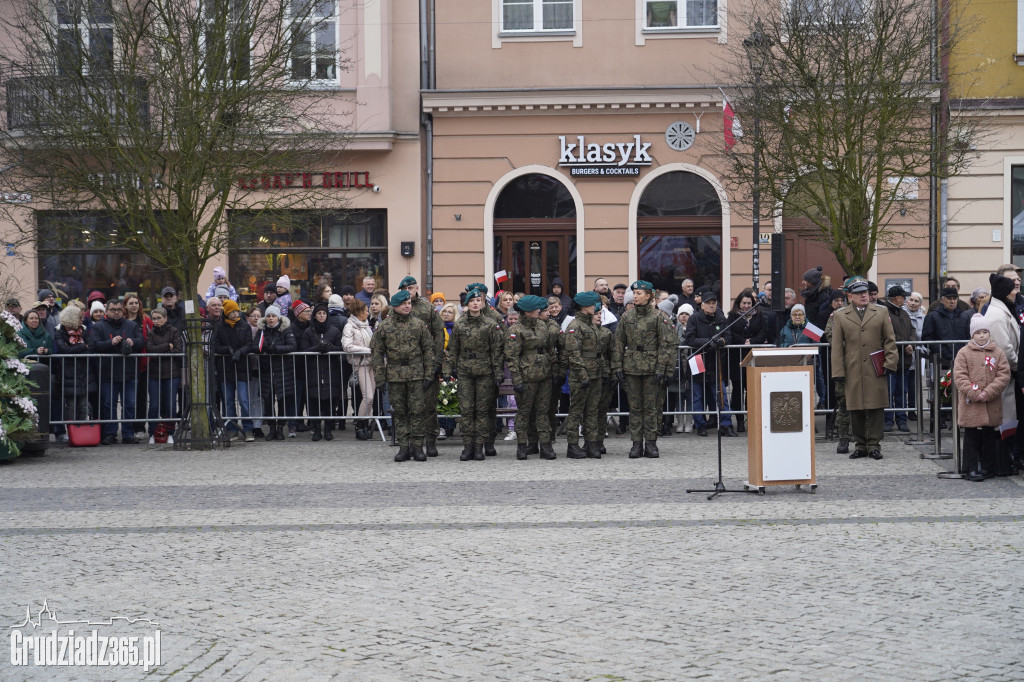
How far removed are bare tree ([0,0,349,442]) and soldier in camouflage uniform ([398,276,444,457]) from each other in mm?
2704

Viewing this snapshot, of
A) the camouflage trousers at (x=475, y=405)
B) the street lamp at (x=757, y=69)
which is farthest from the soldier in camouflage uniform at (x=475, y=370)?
the street lamp at (x=757, y=69)

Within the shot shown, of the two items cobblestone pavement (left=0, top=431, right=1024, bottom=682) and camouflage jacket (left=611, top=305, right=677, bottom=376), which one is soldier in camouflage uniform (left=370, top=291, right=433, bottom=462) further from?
camouflage jacket (left=611, top=305, right=677, bottom=376)

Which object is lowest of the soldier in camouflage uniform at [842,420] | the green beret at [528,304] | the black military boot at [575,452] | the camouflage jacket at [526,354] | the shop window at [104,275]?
the black military boot at [575,452]

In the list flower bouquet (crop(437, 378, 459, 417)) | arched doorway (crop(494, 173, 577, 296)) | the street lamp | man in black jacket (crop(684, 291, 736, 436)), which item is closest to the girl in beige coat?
man in black jacket (crop(684, 291, 736, 436))

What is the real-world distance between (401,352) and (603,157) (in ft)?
36.5

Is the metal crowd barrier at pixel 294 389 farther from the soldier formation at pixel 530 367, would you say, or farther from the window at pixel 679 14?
the window at pixel 679 14

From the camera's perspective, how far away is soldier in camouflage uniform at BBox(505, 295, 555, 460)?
47.8 feet

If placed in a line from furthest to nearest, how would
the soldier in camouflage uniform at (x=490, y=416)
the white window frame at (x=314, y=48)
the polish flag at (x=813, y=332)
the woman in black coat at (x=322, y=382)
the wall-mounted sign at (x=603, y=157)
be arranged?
the wall-mounted sign at (x=603, y=157), the white window frame at (x=314, y=48), the woman in black coat at (x=322, y=382), the polish flag at (x=813, y=332), the soldier in camouflage uniform at (x=490, y=416)

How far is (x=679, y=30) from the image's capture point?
24453mm

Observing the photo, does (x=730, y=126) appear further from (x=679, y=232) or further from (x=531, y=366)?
(x=531, y=366)

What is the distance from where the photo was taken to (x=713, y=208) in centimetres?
2472

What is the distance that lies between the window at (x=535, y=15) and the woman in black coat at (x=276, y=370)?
1033 cm

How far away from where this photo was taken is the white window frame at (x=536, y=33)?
2470cm

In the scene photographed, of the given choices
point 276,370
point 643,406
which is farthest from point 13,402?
point 643,406
